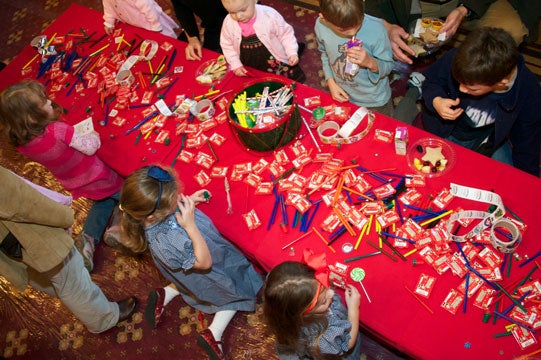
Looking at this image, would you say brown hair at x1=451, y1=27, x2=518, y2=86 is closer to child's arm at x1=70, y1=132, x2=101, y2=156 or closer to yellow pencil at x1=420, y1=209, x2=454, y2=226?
yellow pencil at x1=420, y1=209, x2=454, y2=226

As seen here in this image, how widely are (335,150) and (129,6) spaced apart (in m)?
2.32

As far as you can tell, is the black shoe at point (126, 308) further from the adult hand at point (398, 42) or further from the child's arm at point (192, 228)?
the adult hand at point (398, 42)

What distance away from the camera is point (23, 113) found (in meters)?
2.63

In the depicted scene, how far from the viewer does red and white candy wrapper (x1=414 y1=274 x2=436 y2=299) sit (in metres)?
1.85

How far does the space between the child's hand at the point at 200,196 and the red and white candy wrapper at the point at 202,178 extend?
0.10m

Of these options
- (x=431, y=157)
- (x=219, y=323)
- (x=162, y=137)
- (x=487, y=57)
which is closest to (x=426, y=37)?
(x=487, y=57)

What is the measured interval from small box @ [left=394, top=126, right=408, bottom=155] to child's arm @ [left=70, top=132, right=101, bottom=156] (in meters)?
2.01

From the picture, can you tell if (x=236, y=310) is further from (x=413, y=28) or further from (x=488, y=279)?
(x=413, y=28)

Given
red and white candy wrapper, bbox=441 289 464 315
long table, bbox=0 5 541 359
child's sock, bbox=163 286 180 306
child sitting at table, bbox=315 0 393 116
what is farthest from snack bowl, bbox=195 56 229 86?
red and white candy wrapper, bbox=441 289 464 315

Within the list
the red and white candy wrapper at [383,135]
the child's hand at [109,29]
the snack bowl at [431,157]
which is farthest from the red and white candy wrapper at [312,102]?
the child's hand at [109,29]

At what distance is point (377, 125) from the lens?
2.41 metres

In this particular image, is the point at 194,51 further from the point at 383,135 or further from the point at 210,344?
the point at 210,344

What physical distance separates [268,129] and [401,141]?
77cm

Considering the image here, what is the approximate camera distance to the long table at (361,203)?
1772 millimetres
